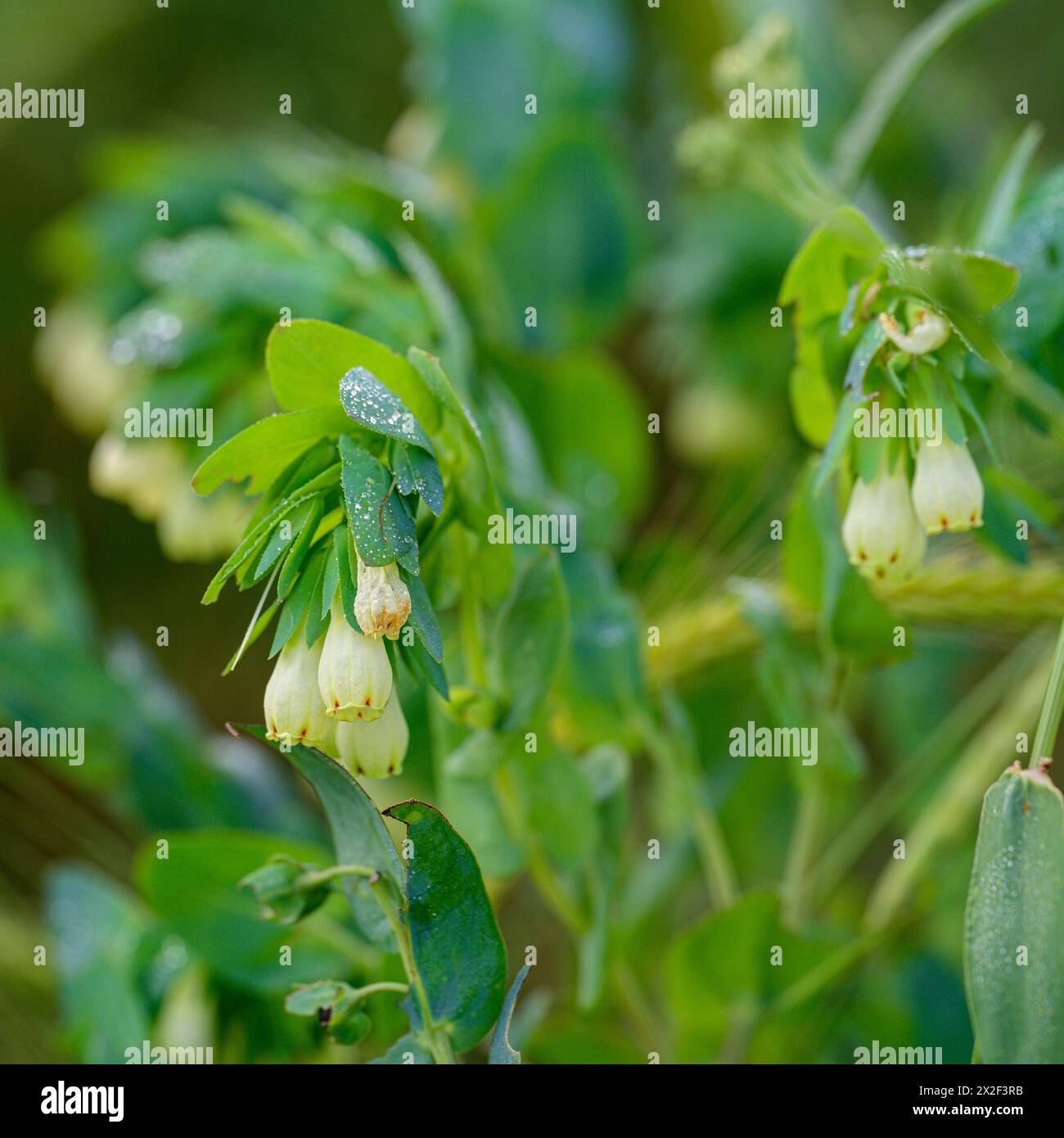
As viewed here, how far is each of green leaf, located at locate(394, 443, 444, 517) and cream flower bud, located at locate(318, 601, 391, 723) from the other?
0.12 ft

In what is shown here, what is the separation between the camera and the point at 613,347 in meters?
0.93

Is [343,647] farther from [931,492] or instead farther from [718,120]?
[718,120]

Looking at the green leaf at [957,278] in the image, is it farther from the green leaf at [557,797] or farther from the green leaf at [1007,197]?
the green leaf at [557,797]

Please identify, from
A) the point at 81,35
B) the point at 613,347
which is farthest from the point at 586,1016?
the point at 81,35

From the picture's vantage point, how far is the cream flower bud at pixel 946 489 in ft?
1.03

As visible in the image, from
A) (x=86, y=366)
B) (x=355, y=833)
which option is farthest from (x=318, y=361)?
(x=86, y=366)

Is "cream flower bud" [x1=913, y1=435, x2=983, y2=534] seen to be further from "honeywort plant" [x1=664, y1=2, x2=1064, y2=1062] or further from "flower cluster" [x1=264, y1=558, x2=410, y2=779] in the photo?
"flower cluster" [x1=264, y1=558, x2=410, y2=779]

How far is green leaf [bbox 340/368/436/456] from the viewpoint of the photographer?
0.95 ft

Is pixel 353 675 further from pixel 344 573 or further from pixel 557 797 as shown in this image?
pixel 557 797

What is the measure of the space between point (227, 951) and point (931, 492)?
319 millimetres

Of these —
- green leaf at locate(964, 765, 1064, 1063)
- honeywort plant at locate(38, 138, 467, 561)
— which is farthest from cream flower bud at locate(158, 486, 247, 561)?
green leaf at locate(964, 765, 1064, 1063)

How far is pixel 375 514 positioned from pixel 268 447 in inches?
1.9

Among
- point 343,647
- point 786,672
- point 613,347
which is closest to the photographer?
point 343,647
